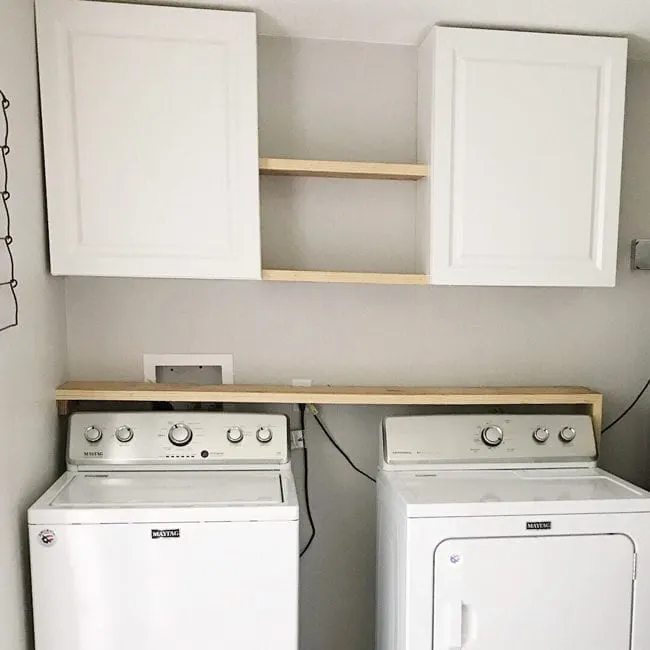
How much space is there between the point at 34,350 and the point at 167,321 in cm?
45

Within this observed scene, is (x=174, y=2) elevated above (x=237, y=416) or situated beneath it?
elevated above

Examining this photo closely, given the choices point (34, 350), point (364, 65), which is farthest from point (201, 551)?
point (364, 65)

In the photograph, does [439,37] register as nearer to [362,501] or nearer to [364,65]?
[364,65]

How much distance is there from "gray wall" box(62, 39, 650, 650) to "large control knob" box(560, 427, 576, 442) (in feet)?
0.81

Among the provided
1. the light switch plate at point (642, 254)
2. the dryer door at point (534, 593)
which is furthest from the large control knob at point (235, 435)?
Answer: the light switch plate at point (642, 254)

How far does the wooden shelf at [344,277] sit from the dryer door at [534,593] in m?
0.76

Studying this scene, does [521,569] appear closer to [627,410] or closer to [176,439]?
[627,410]

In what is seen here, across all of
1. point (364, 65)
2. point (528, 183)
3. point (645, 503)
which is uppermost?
point (364, 65)

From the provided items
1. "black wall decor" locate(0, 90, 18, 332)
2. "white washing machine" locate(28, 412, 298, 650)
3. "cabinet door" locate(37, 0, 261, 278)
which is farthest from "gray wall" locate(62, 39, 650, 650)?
"white washing machine" locate(28, 412, 298, 650)

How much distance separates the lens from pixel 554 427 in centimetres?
209

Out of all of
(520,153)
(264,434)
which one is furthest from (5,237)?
(520,153)

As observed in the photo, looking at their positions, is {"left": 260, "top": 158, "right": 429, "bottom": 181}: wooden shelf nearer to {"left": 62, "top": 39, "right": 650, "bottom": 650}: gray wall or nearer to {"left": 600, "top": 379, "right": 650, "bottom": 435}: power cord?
{"left": 62, "top": 39, "right": 650, "bottom": 650}: gray wall

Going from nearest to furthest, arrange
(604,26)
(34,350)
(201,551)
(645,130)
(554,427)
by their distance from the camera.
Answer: (201,551), (34,350), (604,26), (554,427), (645,130)

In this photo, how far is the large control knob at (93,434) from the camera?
6.40 ft
